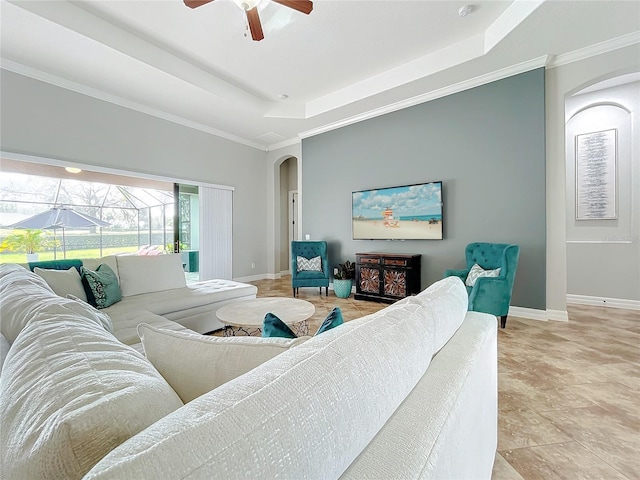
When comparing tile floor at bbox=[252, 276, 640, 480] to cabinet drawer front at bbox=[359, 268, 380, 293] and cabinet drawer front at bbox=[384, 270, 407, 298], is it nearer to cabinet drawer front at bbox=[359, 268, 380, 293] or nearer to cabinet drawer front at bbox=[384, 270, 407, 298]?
cabinet drawer front at bbox=[384, 270, 407, 298]

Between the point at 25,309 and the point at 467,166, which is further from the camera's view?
the point at 467,166

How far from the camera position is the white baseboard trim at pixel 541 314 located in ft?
10.3

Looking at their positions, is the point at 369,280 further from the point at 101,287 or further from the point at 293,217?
the point at 293,217

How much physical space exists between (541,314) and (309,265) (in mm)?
3231

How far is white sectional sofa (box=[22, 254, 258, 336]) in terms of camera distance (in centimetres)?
249

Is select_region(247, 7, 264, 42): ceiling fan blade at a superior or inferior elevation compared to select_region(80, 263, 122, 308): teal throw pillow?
superior

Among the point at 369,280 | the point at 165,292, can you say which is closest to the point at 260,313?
the point at 165,292

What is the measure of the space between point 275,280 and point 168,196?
2690 mm

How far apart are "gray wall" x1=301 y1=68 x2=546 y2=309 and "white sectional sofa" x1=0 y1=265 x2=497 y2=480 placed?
3288 millimetres

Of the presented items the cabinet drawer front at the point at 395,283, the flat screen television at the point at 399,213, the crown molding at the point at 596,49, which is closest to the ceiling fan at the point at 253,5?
the flat screen television at the point at 399,213

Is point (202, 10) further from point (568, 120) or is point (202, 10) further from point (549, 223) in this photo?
point (568, 120)

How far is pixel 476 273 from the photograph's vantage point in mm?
3133

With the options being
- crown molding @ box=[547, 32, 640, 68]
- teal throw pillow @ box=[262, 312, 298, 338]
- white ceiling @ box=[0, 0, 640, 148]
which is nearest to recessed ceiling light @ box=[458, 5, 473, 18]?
white ceiling @ box=[0, 0, 640, 148]

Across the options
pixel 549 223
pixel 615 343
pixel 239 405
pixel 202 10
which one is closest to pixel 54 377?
pixel 239 405
